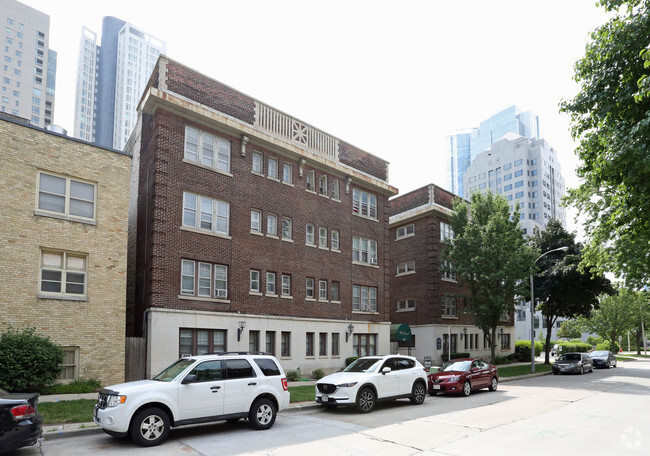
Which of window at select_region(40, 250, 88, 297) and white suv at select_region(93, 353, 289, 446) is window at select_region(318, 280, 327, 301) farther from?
white suv at select_region(93, 353, 289, 446)

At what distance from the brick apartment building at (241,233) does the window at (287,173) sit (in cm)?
6

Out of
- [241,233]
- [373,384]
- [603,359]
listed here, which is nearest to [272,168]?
[241,233]

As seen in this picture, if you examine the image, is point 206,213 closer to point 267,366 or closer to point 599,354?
point 267,366

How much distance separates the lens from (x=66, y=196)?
693 inches

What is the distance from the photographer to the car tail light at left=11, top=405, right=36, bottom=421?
8695 mm

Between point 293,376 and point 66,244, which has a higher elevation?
point 66,244

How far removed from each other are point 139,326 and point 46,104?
128 m

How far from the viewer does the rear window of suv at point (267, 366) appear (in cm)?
1252

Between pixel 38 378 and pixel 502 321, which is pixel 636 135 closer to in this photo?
pixel 38 378

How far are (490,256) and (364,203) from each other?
8.79 meters

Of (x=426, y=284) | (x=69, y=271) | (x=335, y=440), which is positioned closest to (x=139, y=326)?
(x=69, y=271)

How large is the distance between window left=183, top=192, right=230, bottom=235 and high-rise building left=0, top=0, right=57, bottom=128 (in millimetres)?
111049

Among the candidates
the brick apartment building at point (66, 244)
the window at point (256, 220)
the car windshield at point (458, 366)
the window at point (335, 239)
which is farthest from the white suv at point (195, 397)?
the window at point (335, 239)

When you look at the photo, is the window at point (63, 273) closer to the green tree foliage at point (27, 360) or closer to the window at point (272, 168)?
the green tree foliage at point (27, 360)
